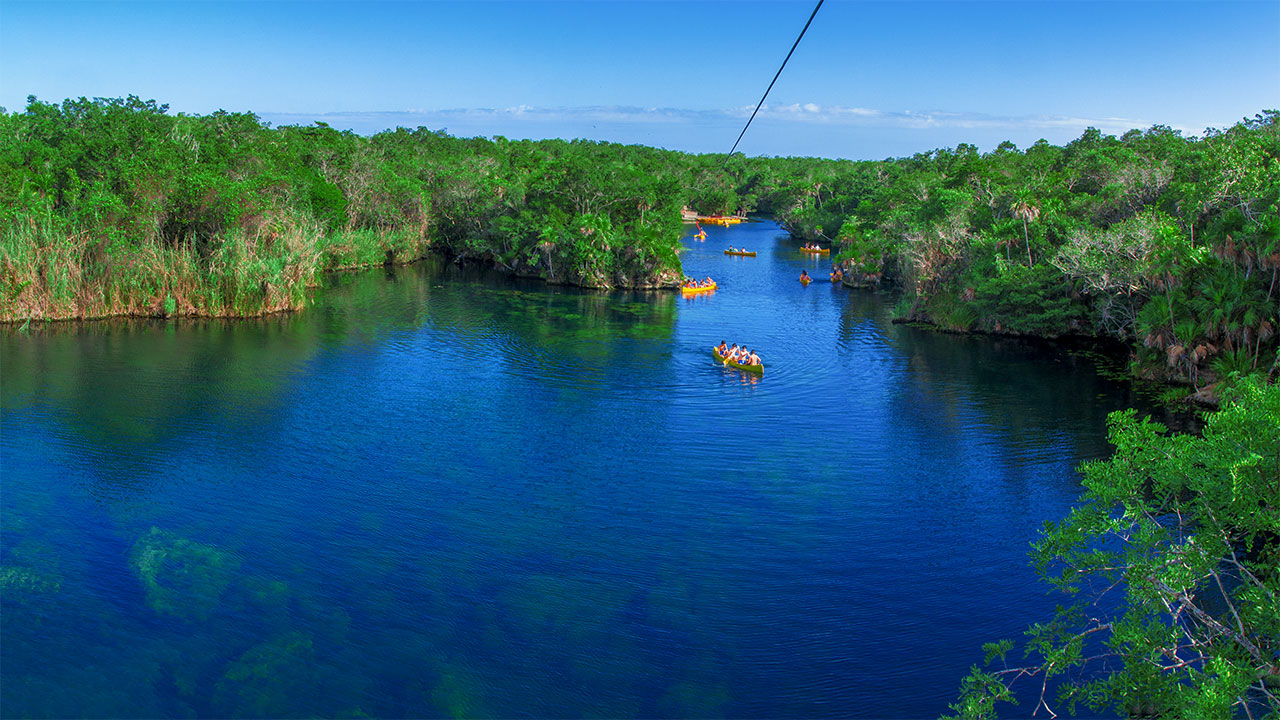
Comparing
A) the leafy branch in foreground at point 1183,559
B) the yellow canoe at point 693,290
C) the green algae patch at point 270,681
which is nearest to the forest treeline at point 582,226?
the yellow canoe at point 693,290

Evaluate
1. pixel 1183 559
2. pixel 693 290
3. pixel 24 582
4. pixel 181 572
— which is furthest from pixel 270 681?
pixel 693 290

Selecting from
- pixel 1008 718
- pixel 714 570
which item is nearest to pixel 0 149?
pixel 714 570

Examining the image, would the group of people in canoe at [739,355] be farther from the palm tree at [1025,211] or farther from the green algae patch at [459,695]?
the green algae patch at [459,695]

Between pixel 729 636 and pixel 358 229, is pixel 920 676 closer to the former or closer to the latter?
pixel 729 636

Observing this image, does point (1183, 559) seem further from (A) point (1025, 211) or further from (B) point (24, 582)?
(A) point (1025, 211)

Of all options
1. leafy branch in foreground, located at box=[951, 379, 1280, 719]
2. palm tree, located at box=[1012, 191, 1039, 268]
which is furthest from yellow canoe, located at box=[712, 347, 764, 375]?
leafy branch in foreground, located at box=[951, 379, 1280, 719]
